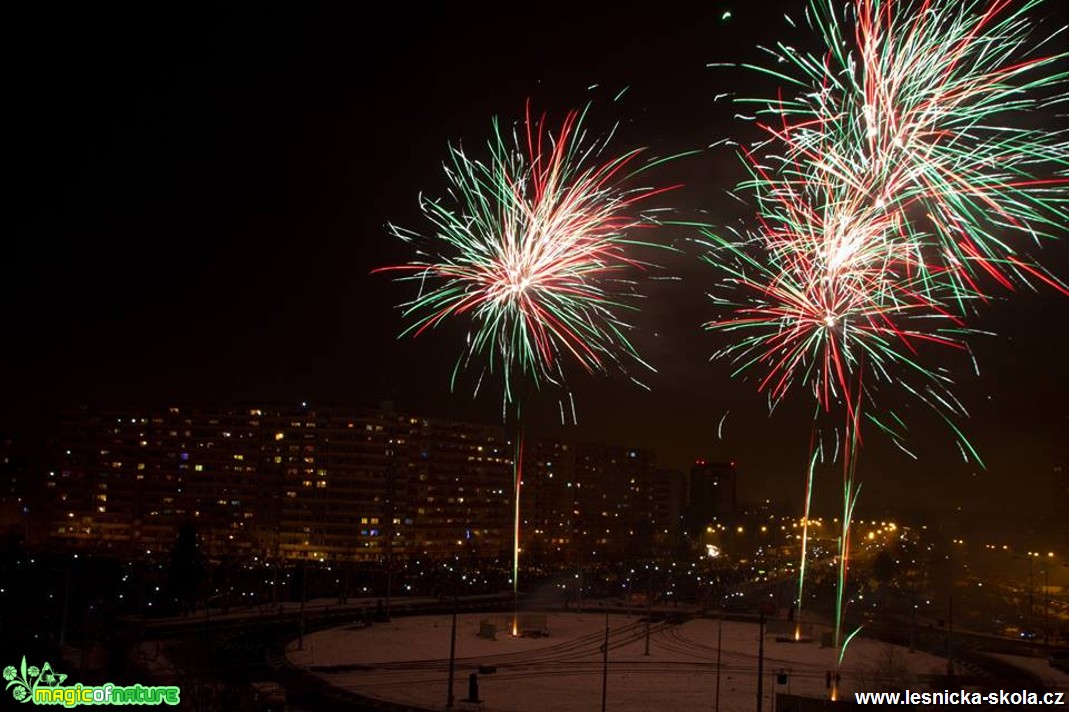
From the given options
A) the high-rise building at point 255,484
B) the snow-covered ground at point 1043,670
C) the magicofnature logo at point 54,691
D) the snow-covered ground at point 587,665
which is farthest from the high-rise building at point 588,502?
the magicofnature logo at point 54,691

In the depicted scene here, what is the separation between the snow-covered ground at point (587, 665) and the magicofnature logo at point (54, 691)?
7409 mm

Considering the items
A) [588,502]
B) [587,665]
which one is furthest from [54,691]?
[588,502]

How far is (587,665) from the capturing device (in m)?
28.1

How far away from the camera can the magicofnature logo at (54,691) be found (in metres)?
15.0

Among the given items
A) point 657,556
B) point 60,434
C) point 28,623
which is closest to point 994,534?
point 657,556

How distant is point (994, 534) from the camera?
100m

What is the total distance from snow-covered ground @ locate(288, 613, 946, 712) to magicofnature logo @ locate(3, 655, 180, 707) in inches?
292

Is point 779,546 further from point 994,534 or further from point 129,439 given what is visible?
point 129,439

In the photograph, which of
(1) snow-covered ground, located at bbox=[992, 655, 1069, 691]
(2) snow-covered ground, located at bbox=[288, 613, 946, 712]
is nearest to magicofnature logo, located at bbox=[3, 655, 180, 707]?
(2) snow-covered ground, located at bbox=[288, 613, 946, 712]

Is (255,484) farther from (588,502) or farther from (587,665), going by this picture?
(587,665)

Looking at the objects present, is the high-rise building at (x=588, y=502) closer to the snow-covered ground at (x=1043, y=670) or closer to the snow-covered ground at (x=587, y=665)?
the snow-covered ground at (x=587, y=665)

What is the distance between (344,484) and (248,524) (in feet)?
26.0

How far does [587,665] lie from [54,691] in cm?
1614

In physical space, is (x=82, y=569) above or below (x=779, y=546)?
above
